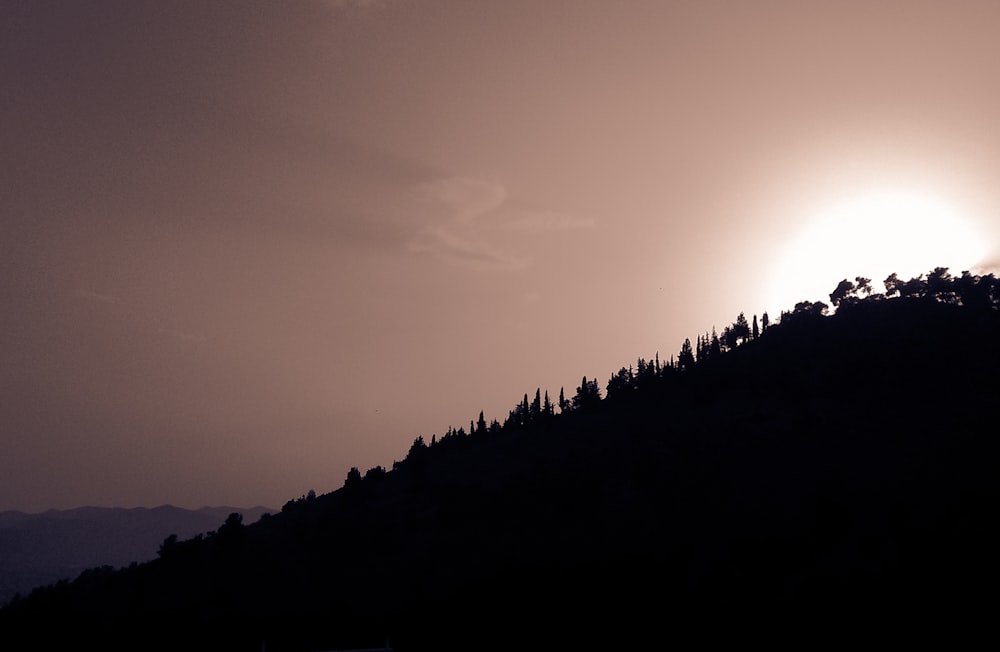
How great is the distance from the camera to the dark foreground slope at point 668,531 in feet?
107

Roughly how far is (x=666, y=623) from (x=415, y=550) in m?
82.6

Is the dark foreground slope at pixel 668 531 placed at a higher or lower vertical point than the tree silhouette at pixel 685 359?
lower

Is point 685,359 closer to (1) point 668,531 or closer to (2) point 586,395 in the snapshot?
(2) point 586,395

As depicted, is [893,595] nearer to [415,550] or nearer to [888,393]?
[415,550]

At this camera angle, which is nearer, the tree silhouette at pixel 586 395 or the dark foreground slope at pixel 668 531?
the dark foreground slope at pixel 668 531

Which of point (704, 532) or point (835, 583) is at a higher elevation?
point (704, 532)

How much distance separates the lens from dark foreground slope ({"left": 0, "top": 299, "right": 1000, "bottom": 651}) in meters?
32.7

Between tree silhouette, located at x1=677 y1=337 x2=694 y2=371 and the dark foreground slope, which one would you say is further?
tree silhouette, located at x1=677 y1=337 x2=694 y2=371

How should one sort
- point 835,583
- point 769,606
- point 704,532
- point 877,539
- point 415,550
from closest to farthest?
1. point 769,606
2. point 835,583
3. point 877,539
4. point 704,532
5. point 415,550

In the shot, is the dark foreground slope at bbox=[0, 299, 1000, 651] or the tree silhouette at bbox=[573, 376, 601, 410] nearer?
the dark foreground slope at bbox=[0, 299, 1000, 651]

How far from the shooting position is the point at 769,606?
3450cm

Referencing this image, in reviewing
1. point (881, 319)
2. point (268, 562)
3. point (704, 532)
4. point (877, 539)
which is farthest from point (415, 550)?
point (881, 319)

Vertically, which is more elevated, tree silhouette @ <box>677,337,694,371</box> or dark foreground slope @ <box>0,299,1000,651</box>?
tree silhouette @ <box>677,337,694,371</box>

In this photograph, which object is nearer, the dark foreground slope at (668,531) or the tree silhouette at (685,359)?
the dark foreground slope at (668,531)
